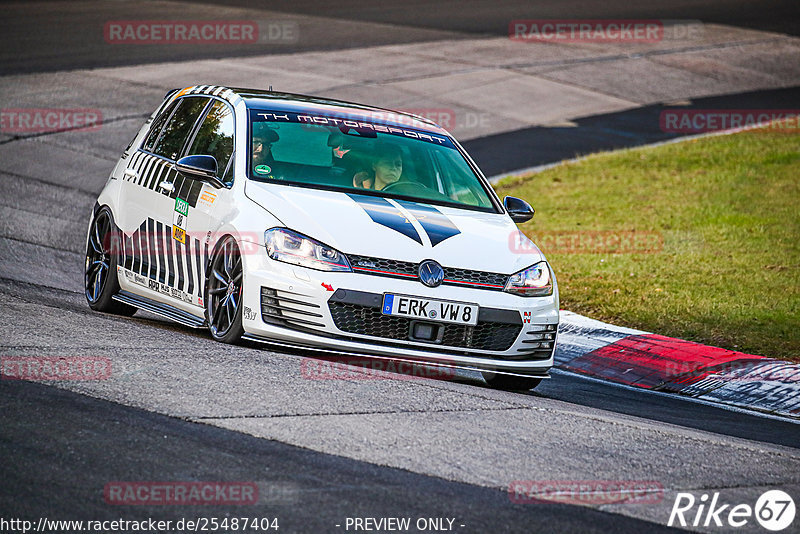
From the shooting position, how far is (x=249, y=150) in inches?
328

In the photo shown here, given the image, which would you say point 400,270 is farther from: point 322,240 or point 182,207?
point 182,207

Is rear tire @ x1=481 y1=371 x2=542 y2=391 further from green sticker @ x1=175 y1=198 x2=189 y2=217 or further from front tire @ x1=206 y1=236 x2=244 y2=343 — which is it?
green sticker @ x1=175 y1=198 x2=189 y2=217

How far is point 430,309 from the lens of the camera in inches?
292

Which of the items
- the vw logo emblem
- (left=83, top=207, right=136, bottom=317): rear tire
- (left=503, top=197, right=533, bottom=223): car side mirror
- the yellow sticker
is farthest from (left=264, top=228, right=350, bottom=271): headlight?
(left=83, top=207, right=136, bottom=317): rear tire

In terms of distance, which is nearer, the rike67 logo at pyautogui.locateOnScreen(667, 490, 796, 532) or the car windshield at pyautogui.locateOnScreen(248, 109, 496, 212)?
the rike67 logo at pyautogui.locateOnScreen(667, 490, 796, 532)

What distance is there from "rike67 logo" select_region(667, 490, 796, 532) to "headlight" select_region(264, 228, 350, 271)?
268 centimetres

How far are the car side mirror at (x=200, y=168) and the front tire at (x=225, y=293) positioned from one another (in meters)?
0.52

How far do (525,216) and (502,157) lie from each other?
426 inches

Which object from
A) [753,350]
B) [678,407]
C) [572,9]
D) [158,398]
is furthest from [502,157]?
[572,9]

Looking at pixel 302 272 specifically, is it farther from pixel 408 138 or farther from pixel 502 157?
pixel 502 157

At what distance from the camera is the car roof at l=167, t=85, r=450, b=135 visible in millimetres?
8859

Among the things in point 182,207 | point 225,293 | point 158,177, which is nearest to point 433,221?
point 225,293

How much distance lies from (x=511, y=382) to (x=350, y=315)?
5.03 ft

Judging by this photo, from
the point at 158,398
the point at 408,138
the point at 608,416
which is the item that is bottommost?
the point at 608,416
